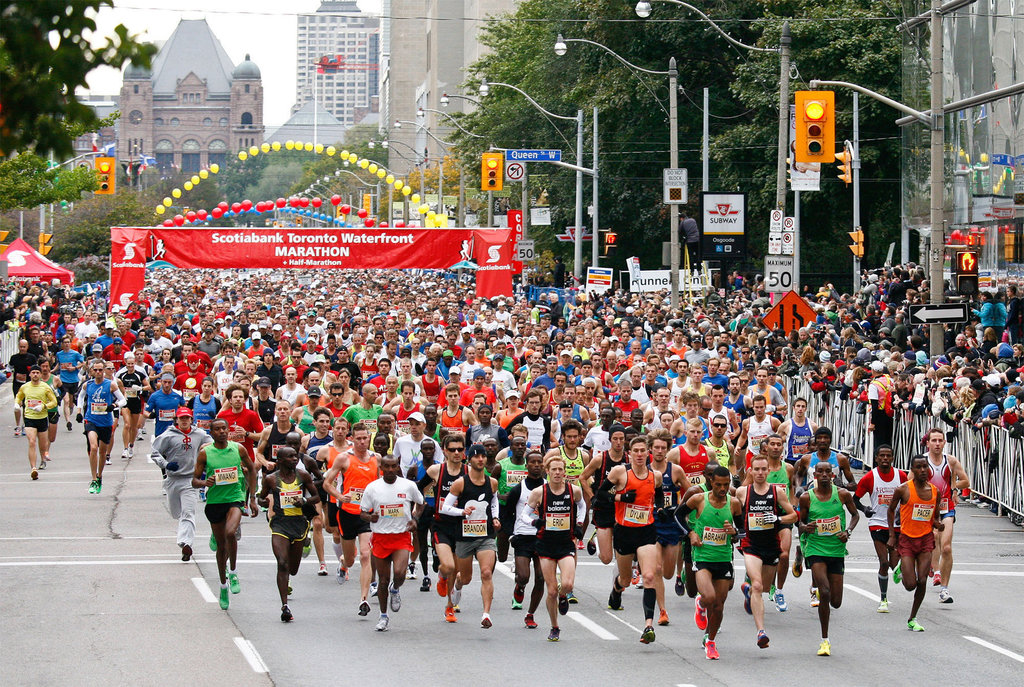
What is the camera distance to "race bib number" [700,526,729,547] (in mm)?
12172

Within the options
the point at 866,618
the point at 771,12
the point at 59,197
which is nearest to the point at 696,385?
the point at 866,618

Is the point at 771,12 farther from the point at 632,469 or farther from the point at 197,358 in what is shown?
the point at 632,469

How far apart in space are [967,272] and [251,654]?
15341 millimetres

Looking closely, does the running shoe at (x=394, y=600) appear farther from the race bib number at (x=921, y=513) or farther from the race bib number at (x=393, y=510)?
the race bib number at (x=921, y=513)

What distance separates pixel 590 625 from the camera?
13102mm

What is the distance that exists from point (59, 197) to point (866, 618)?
27.1 metres

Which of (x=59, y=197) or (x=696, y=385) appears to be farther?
(x=59, y=197)

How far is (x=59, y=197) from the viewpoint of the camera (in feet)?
119

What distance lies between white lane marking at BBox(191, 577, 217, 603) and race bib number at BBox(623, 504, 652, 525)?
382 cm

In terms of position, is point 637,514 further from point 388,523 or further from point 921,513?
point 921,513

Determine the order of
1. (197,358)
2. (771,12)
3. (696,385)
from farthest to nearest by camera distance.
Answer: (771,12), (197,358), (696,385)

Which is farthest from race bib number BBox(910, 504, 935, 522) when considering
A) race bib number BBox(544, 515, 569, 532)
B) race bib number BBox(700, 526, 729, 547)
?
race bib number BBox(544, 515, 569, 532)

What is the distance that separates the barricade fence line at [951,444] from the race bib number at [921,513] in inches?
222

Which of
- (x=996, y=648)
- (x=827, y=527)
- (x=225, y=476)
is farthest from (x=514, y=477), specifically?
(x=996, y=648)
